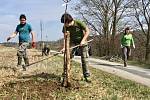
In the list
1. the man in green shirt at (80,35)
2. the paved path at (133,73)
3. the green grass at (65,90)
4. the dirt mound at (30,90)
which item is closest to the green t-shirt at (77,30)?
the man in green shirt at (80,35)

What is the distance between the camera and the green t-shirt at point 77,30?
1130 centimetres

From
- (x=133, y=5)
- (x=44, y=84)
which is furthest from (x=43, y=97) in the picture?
(x=133, y=5)

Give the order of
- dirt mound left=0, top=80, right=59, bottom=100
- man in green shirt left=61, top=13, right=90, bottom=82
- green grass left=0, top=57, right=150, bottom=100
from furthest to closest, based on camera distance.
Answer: man in green shirt left=61, top=13, right=90, bottom=82 < green grass left=0, top=57, right=150, bottom=100 < dirt mound left=0, top=80, right=59, bottom=100

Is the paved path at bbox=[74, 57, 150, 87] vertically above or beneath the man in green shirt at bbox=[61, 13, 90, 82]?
beneath

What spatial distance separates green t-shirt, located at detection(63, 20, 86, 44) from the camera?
11.3 meters

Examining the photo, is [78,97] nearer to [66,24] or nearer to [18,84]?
[18,84]

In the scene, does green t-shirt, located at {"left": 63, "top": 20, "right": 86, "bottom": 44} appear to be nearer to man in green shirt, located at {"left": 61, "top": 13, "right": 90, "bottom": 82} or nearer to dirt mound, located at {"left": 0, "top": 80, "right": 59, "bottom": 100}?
man in green shirt, located at {"left": 61, "top": 13, "right": 90, "bottom": 82}

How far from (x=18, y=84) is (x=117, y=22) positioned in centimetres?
4367

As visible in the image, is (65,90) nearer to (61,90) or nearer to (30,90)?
(61,90)

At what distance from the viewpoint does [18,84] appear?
10.2 meters

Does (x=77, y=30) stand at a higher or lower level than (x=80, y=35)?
higher

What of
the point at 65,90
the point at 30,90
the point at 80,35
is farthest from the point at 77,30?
the point at 30,90

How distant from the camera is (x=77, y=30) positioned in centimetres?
1141

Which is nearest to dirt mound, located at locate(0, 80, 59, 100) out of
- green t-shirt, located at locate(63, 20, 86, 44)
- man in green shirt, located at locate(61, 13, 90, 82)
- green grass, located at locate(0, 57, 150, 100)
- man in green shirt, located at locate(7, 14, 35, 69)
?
green grass, located at locate(0, 57, 150, 100)
